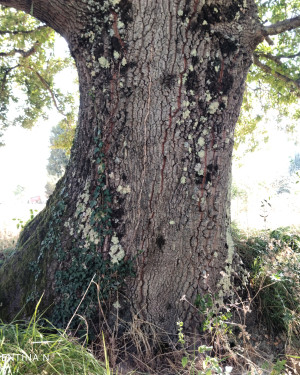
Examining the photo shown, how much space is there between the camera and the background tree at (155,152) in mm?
2680

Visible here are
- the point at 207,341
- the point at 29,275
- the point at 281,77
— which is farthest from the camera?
the point at 281,77

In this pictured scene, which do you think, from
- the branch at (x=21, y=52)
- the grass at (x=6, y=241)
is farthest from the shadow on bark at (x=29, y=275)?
the branch at (x=21, y=52)

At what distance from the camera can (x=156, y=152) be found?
2.73 metres

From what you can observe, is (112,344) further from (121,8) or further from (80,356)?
(121,8)

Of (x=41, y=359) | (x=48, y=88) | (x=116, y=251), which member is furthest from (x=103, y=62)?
(x=48, y=88)

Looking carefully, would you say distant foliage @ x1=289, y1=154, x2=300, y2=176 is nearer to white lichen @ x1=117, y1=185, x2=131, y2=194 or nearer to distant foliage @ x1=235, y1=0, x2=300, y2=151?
distant foliage @ x1=235, y1=0, x2=300, y2=151

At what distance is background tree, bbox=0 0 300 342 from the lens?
2680 millimetres

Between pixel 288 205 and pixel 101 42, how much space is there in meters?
5.86

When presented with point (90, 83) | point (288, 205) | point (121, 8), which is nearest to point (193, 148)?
point (90, 83)

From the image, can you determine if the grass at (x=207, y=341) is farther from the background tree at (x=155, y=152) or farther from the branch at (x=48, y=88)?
the branch at (x=48, y=88)

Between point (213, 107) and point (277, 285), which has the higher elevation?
point (213, 107)

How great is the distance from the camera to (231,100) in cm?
281

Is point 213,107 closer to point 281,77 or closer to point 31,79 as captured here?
point 281,77

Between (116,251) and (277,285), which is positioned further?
(277,285)
